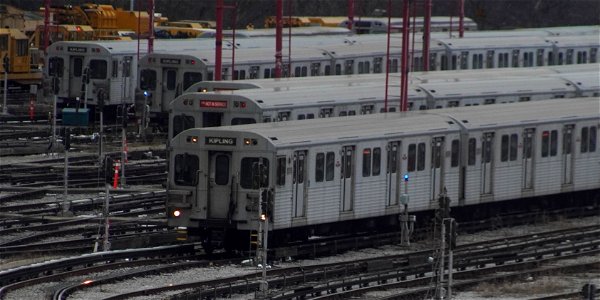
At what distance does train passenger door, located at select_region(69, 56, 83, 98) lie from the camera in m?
57.9

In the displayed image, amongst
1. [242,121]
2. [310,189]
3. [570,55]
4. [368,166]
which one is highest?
[570,55]

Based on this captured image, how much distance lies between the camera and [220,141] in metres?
31.5

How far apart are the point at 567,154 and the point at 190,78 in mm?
15457

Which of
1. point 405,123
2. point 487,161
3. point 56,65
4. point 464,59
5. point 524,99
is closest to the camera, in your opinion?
point 405,123

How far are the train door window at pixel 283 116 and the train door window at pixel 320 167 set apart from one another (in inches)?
227

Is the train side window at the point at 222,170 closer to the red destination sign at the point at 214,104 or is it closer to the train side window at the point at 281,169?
the train side window at the point at 281,169

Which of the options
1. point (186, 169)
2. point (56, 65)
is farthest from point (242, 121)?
point (56, 65)

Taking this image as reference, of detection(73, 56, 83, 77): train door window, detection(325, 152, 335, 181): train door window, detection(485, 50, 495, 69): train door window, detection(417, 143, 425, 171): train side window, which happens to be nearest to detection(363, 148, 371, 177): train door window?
detection(325, 152, 335, 181): train door window

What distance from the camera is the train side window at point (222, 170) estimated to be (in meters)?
31.5

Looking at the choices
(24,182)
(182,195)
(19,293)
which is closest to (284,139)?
(182,195)

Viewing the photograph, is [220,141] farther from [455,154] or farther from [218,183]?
[455,154]

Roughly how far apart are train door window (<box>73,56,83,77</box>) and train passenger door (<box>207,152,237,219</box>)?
88.6ft

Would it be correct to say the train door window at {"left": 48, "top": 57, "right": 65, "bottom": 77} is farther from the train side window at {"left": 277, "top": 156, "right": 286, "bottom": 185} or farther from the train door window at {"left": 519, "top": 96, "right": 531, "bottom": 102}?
the train side window at {"left": 277, "top": 156, "right": 286, "bottom": 185}

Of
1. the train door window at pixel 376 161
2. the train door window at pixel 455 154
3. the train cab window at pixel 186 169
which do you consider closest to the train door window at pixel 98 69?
the train door window at pixel 455 154
